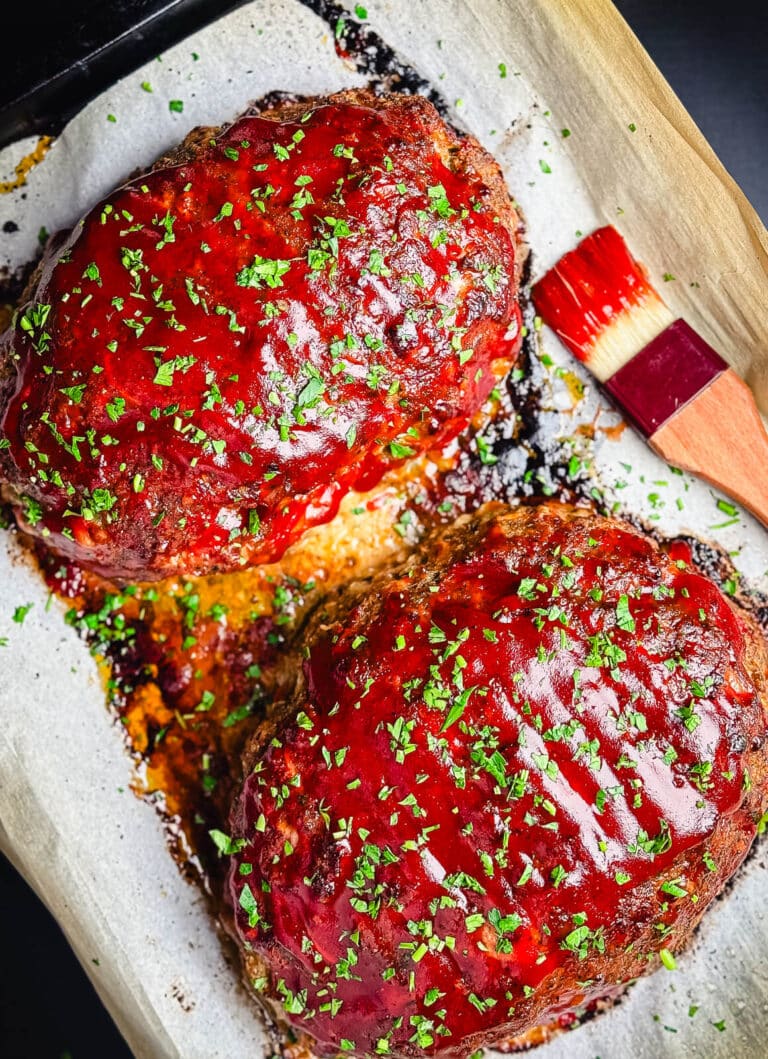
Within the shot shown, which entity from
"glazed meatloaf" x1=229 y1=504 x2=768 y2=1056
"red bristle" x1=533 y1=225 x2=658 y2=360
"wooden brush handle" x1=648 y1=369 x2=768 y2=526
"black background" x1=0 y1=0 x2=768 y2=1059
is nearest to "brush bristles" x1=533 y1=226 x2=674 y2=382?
"red bristle" x1=533 y1=225 x2=658 y2=360

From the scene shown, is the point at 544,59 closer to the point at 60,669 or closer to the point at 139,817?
the point at 60,669

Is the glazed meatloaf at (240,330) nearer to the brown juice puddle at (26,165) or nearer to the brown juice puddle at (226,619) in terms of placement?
the brown juice puddle at (226,619)

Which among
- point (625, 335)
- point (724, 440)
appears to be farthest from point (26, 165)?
point (724, 440)

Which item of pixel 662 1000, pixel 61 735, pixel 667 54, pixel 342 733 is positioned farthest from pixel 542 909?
pixel 667 54

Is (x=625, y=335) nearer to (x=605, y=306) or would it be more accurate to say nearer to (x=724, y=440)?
(x=605, y=306)

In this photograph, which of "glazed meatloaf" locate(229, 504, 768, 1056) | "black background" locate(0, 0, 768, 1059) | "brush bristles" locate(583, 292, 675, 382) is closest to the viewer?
"glazed meatloaf" locate(229, 504, 768, 1056)

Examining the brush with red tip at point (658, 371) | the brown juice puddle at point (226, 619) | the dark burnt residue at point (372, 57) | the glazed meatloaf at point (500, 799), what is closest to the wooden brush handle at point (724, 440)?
the brush with red tip at point (658, 371)

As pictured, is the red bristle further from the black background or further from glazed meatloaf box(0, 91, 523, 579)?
the black background
